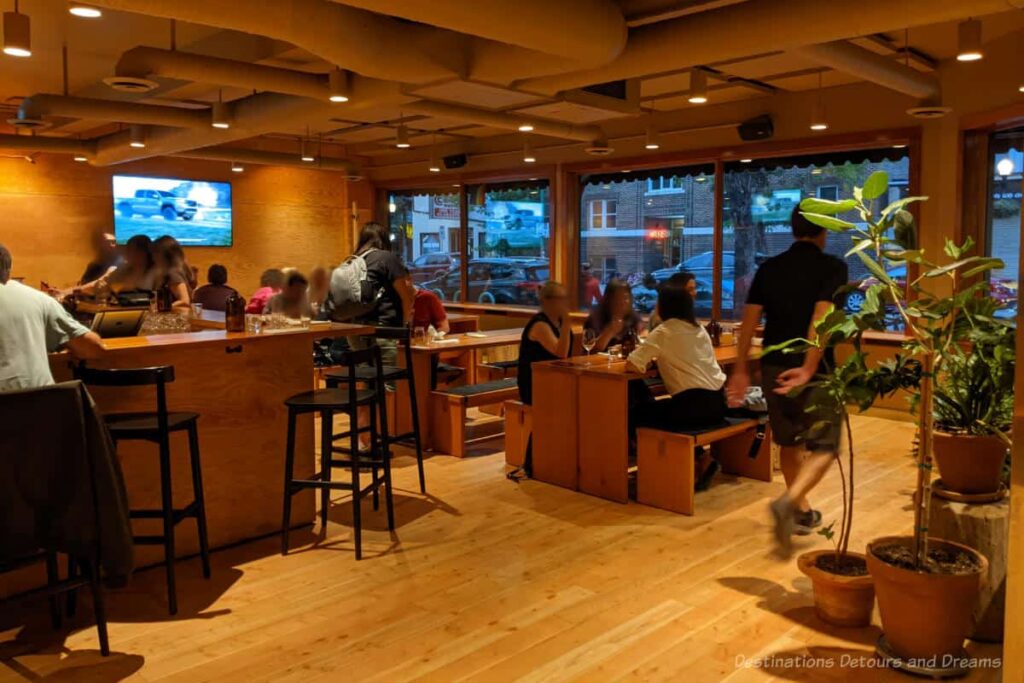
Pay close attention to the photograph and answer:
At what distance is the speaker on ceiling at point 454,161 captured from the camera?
1040 cm

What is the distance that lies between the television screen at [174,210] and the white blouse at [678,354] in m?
7.79

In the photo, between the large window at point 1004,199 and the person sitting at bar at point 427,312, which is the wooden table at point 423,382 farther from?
the large window at point 1004,199

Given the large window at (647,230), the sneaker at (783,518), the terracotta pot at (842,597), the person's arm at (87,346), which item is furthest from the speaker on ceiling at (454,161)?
the terracotta pot at (842,597)

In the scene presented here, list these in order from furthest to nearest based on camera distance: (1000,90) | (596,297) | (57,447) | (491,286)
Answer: (491,286), (596,297), (1000,90), (57,447)

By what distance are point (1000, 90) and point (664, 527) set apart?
161 inches

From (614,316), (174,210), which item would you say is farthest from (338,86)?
(174,210)

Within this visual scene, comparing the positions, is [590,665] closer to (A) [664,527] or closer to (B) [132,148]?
(A) [664,527]

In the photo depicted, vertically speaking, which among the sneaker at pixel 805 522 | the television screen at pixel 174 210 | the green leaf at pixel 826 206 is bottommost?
the sneaker at pixel 805 522

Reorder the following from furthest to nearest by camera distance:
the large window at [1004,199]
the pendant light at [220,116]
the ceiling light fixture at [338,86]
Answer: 1. the pendant light at [220,116]
2. the large window at [1004,199]
3. the ceiling light fixture at [338,86]

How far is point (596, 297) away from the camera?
9.73 metres

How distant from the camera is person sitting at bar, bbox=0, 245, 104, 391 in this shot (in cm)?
290

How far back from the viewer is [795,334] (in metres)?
3.69

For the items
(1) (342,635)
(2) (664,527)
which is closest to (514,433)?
(2) (664,527)

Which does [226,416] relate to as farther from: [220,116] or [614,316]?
[220,116]
